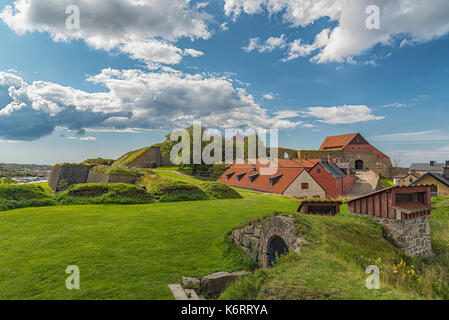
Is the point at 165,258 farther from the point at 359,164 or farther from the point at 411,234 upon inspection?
the point at 359,164

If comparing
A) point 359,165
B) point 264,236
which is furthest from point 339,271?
point 359,165

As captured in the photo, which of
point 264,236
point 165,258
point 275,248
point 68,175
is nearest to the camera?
point 165,258

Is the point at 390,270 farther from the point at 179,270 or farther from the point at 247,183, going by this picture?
the point at 247,183

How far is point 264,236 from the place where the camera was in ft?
28.8

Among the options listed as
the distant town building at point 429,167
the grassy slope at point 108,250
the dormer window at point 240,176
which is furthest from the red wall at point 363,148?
the grassy slope at point 108,250

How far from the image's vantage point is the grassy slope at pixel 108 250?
19.5 feet

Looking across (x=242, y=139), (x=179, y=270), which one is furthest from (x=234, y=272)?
(x=242, y=139)

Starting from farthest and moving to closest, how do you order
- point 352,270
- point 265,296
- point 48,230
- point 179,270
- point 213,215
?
point 213,215 → point 48,230 → point 179,270 → point 352,270 → point 265,296

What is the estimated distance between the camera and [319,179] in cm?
3328

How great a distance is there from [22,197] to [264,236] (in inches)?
640

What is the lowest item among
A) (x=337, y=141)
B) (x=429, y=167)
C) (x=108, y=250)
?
(x=108, y=250)

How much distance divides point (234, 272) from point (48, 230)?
8435mm

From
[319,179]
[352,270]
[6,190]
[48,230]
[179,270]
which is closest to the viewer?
[352,270]
